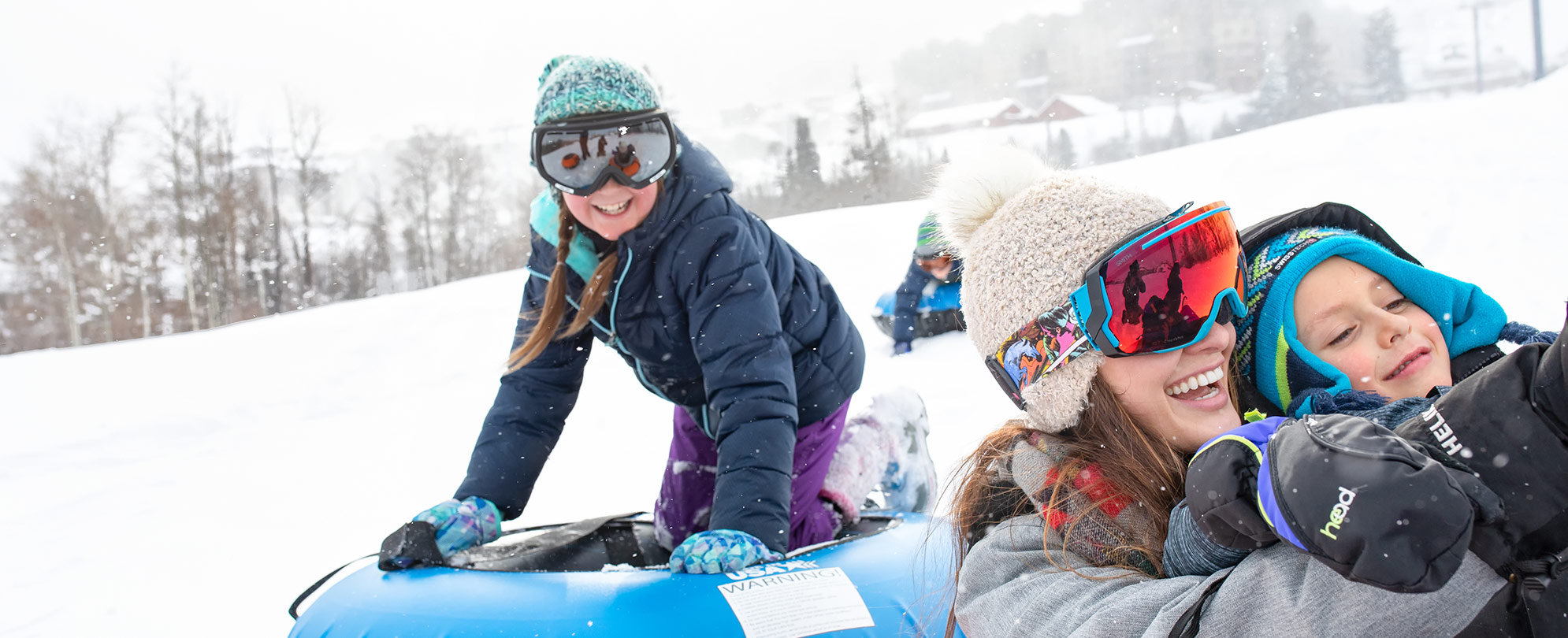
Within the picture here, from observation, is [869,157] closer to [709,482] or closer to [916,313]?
[916,313]

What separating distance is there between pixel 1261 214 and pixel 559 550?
7.90m

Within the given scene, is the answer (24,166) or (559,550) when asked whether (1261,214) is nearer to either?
(559,550)

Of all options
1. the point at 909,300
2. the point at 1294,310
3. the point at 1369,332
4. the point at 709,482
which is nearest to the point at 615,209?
the point at 709,482

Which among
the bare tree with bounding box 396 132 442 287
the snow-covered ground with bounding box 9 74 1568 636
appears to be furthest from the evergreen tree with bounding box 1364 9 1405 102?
the bare tree with bounding box 396 132 442 287

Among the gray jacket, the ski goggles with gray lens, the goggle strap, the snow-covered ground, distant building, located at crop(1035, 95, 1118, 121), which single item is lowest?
the snow-covered ground

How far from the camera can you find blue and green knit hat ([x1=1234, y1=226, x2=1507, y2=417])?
1400 mm

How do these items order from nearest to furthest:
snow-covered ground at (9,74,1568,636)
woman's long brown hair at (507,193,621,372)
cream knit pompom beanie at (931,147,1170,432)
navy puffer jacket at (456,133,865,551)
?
cream knit pompom beanie at (931,147,1170,432) < navy puffer jacket at (456,133,865,551) < woman's long brown hair at (507,193,621,372) < snow-covered ground at (9,74,1568,636)

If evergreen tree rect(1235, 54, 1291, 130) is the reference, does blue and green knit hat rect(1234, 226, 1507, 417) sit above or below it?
below

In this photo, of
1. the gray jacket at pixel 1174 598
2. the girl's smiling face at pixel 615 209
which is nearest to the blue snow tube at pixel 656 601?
the gray jacket at pixel 1174 598

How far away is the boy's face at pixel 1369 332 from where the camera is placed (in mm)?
1369

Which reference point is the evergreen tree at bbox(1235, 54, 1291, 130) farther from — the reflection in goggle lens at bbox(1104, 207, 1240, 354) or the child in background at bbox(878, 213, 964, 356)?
the reflection in goggle lens at bbox(1104, 207, 1240, 354)

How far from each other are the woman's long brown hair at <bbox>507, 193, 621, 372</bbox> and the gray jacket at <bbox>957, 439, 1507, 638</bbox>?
3.92 ft

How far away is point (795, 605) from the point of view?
1.75 m

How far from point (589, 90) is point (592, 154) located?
0.54 feet
